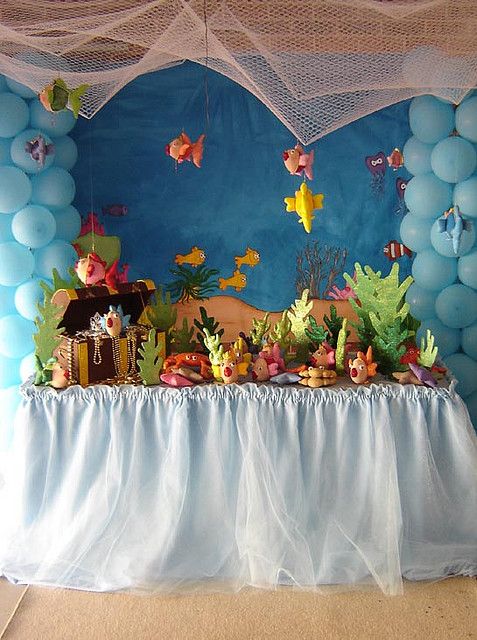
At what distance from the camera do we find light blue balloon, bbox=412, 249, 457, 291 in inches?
151

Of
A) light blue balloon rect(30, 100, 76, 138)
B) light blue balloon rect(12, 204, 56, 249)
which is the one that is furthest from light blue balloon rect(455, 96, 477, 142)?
light blue balloon rect(12, 204, 56, 249)

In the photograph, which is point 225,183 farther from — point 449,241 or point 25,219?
point 449,241

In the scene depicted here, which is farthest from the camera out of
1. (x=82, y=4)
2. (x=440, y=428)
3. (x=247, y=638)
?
(x=440, y=428)

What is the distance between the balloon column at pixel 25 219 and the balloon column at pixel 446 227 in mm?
1750

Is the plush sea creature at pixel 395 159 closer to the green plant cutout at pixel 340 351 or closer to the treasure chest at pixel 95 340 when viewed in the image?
the green plant cutout at pixel 340 351

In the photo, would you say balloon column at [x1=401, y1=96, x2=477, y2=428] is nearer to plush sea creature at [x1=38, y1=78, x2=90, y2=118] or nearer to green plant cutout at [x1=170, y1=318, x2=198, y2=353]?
green plant cutout at [x1=170, y1=318, x2=198, y2=353]

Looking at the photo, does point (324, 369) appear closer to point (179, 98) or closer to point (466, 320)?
point (466, 320)

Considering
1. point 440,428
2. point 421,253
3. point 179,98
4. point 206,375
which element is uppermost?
point 179,98

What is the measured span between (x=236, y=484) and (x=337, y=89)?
60.7 inches

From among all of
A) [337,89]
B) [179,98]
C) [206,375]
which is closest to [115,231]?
[179,98]

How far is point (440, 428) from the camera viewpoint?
2930 millimetres

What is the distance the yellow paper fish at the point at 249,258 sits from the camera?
168 inches

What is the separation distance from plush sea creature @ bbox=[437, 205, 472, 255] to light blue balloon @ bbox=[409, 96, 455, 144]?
40cm

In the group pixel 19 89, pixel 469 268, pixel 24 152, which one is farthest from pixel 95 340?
pixel 469 268
